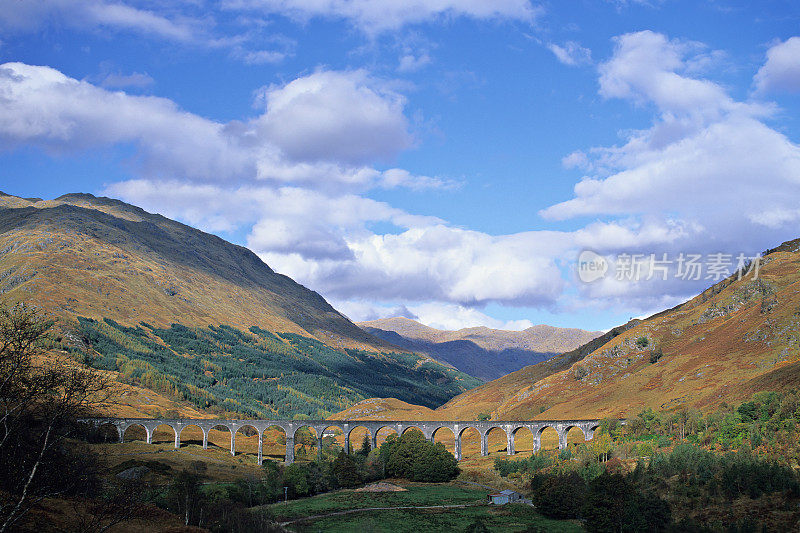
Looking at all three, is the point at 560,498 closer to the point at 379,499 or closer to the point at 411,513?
the point at 411,513

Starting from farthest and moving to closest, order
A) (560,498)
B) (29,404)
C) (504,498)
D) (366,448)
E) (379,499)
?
(366,448)
(379,499)
(504,498)
(560,498)
(29,404)

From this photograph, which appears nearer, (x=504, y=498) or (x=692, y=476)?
(x=692, y=476)

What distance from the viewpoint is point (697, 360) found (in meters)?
124

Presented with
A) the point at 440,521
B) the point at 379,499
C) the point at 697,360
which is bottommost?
the point at 379,499

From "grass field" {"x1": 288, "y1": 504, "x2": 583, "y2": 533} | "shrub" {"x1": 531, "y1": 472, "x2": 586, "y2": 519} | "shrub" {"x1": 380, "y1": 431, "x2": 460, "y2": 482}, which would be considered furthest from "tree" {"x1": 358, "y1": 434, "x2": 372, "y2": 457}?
"shrub" {"x1": 531, "y1": 472, "x2": 586, "y2": 519}

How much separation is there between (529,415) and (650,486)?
271ft

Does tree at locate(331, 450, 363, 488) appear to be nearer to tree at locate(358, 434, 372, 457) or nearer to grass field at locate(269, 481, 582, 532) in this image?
grass field at locate(269, 481, 582, 532)

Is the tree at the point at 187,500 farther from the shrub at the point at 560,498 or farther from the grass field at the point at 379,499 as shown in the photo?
the shrub at the point at 560,498

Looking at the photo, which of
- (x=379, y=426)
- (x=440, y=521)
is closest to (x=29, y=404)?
(x=440, y=521)

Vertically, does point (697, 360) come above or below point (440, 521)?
above

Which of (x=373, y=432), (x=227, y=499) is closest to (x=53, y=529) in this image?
(x=227, y=499)

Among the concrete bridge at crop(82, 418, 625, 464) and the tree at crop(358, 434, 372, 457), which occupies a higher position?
the concrete bridge at crop(82, 418, 625, 464)

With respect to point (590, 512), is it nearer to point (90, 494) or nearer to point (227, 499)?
point (227, 499)

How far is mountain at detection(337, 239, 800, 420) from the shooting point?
102 meters
